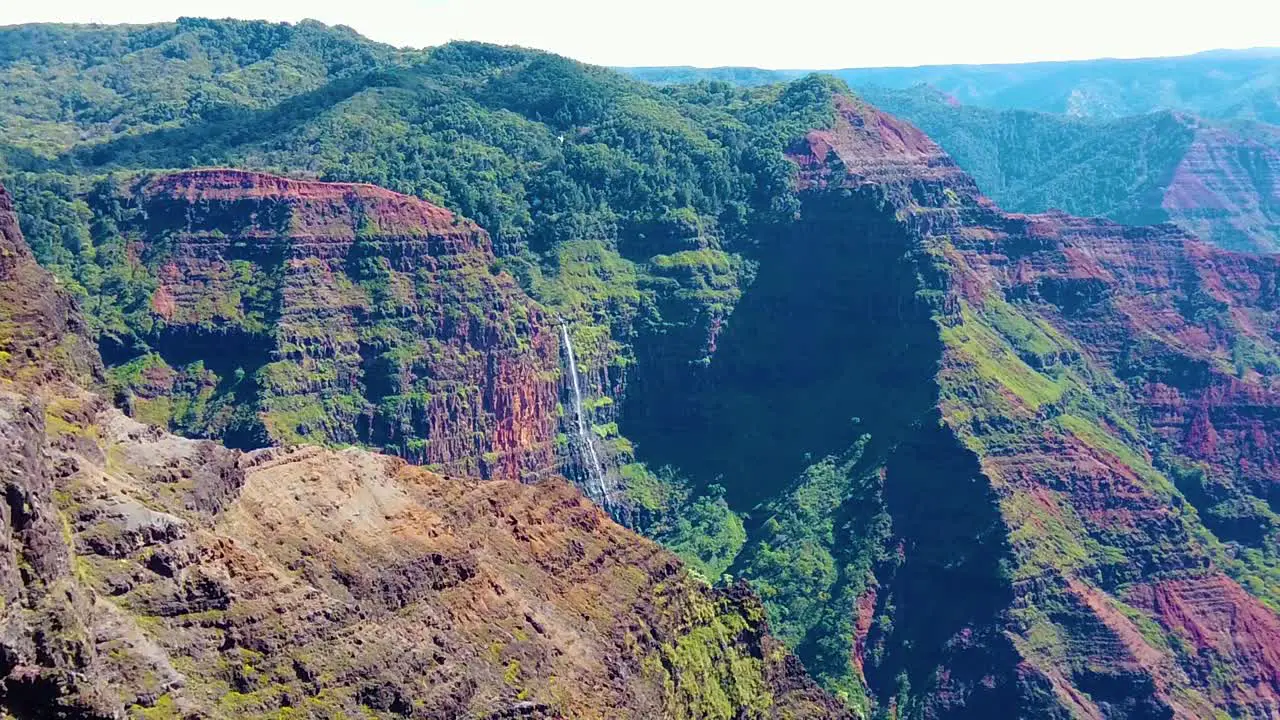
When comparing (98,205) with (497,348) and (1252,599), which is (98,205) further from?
(1252,599)

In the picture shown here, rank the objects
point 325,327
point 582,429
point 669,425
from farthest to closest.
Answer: point 669,425 < point 582,429 < point 325,327

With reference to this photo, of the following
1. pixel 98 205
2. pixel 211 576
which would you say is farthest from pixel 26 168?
pixel 211 576

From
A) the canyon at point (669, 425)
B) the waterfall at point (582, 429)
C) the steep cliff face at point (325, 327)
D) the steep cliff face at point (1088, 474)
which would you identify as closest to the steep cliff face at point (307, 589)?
the canyon at point (669, 425)

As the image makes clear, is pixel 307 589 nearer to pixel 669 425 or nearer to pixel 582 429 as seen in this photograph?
pixel 582 429

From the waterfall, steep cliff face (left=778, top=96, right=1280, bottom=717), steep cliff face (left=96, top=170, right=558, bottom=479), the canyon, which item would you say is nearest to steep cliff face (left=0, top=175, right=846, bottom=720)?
the canyon

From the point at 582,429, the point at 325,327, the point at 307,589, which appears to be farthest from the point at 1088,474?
the point at 307,589

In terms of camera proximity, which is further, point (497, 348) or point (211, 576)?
point (497, 348)
